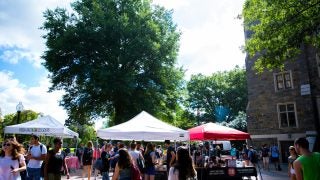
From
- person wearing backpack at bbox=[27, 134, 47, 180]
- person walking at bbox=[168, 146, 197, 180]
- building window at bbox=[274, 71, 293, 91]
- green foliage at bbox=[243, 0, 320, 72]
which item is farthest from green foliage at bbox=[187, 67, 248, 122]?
person walking at bbox=[168, 146, 197, 180]

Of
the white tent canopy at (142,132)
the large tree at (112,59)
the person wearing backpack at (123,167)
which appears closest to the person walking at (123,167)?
the person wearing backpack at (123,167)

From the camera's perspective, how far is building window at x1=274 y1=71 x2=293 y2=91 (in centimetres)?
2852

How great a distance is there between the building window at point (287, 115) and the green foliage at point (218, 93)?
28.2 meters

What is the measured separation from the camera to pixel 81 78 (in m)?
28.5

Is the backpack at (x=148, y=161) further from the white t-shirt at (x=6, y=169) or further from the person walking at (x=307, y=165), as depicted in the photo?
the person walking at (x=307, y=165)

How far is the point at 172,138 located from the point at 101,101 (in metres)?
18.9

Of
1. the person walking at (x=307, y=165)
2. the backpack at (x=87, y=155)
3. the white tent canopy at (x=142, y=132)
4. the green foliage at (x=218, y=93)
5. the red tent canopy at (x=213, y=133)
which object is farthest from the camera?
the green foliage at (x=218, y=93)

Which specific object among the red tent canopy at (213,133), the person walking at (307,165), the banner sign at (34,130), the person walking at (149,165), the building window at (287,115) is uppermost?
the building window at (287,115)

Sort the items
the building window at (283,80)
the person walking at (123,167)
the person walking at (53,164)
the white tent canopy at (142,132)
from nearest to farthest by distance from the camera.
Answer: the person walking at (123,167) < the person walking at (53,164) < the white tent canopy at (142,132) < the building window at (283,80)

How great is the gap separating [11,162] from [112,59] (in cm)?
2168

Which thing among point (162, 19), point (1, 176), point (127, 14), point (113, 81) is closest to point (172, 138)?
point (1, 176)

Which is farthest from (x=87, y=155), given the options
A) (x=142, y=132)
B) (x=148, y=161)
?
→ (x=142, y=132)

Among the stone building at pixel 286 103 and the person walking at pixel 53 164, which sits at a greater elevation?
the stone building at pixel 286 103

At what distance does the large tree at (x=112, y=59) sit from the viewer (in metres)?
27.1
